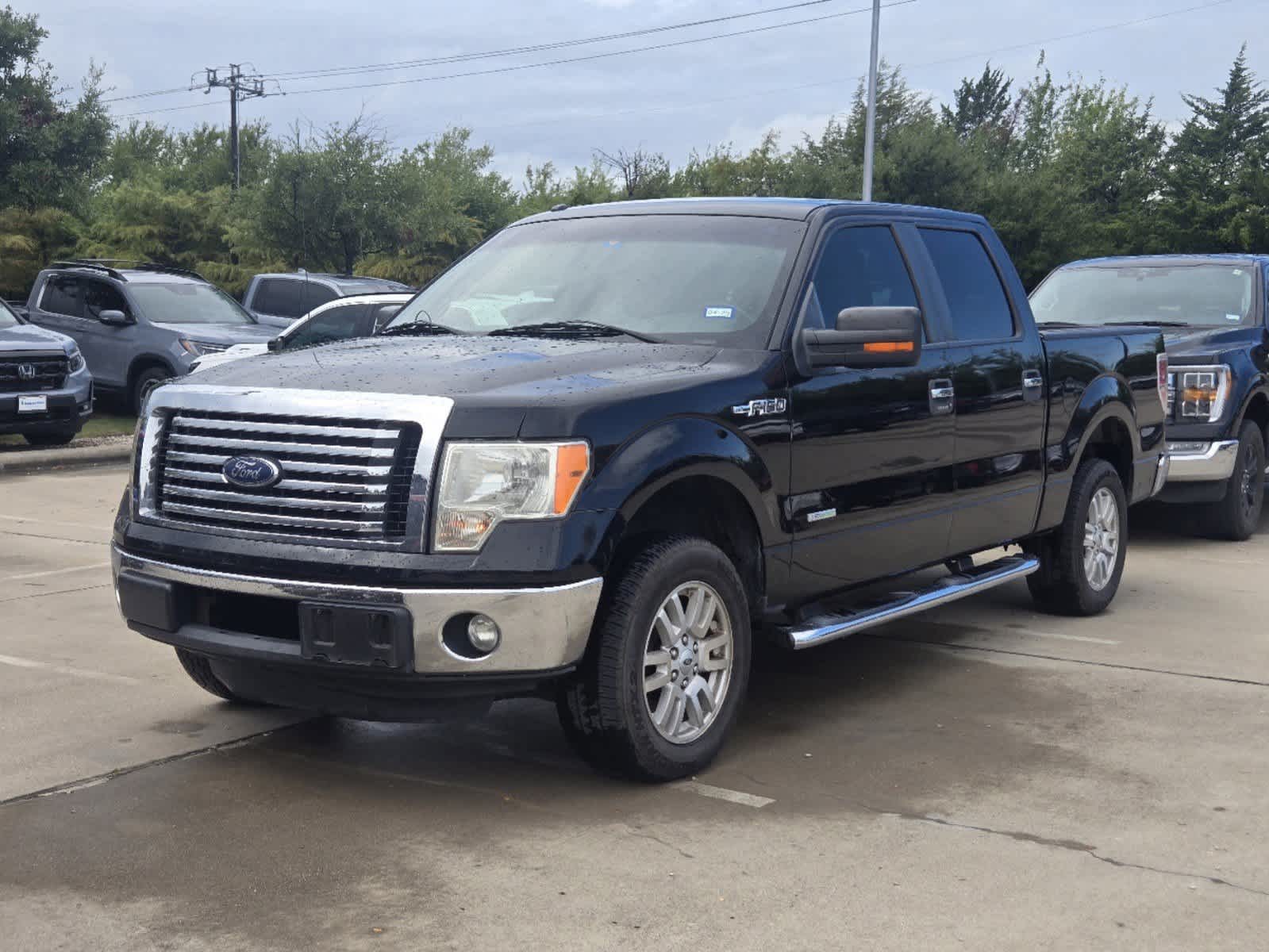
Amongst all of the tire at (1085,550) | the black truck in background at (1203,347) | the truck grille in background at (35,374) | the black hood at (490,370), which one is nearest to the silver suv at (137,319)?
the truck grille in background at (35,374)

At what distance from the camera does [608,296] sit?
581 centimetres

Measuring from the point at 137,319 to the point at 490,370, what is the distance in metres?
14.8

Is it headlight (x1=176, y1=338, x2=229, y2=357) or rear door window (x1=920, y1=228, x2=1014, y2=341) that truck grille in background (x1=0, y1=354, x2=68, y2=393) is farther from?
rear door window (x1=920, y1=228, x2=1014, y2=341)

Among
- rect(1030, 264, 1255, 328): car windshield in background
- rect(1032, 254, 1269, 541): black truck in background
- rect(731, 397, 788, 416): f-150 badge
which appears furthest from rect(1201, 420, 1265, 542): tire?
rect(731, 397, 788, 416): f-150 badge

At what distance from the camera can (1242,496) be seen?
34.4 ft

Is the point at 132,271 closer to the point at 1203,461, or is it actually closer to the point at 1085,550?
the point at 1203,461

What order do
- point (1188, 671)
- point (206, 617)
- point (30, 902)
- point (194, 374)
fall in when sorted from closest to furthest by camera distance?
1. point (30, 902)
2. point (206, 617)
3. point (194, 374)
4. point (1188, 671)

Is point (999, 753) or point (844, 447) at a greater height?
point (844, 447)

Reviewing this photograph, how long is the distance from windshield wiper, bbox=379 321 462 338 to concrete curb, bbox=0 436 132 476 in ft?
31.0

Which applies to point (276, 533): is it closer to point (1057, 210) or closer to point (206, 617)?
point (206, 617)

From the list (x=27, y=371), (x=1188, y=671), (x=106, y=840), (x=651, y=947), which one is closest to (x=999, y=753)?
(x=1188, y=671)

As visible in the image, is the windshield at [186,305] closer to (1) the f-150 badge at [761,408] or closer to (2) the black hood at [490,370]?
(2) the black hood at [490,370]

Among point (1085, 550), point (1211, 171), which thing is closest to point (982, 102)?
point (1211, 171)

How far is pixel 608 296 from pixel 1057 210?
3682 centimetres
